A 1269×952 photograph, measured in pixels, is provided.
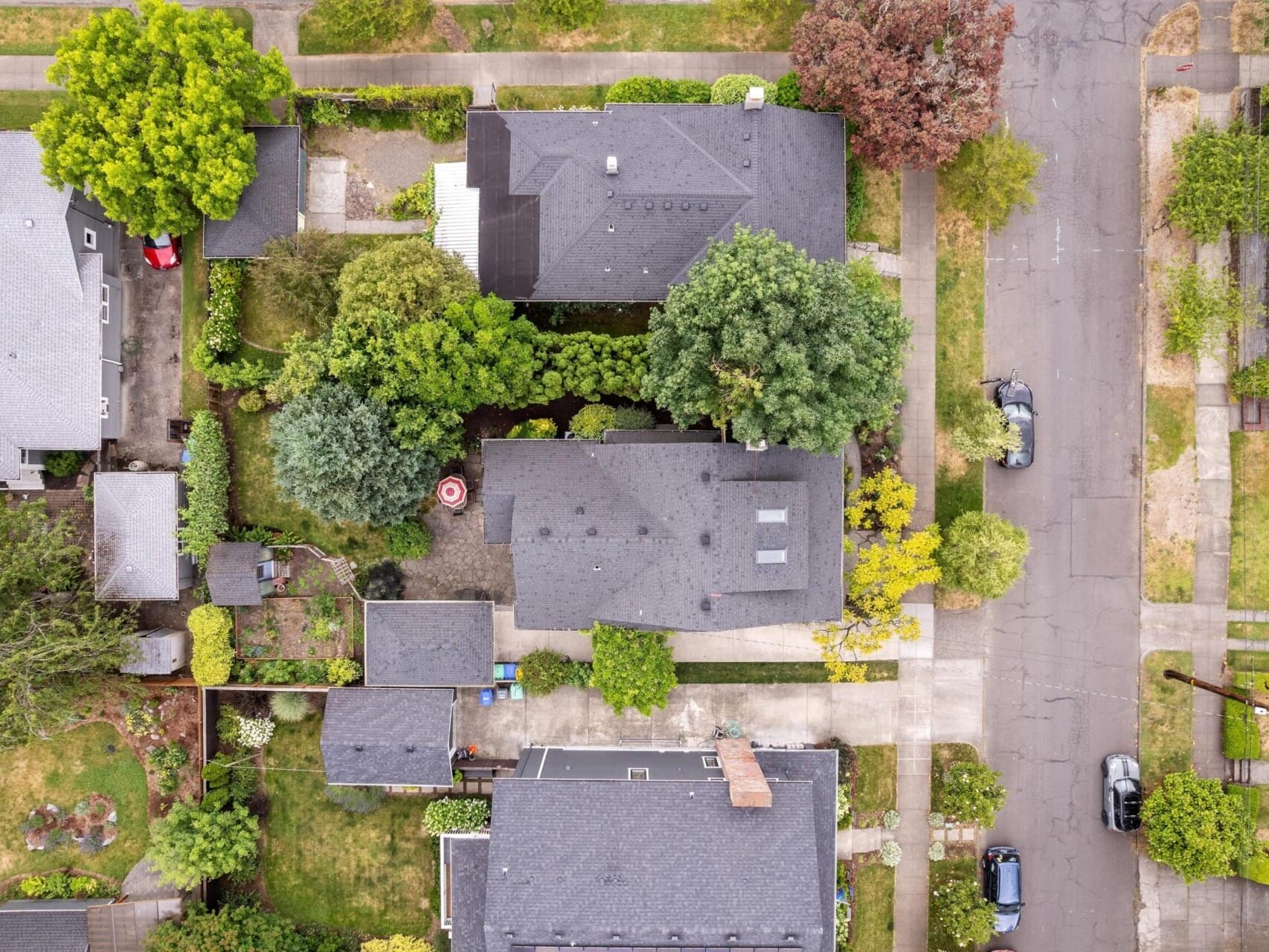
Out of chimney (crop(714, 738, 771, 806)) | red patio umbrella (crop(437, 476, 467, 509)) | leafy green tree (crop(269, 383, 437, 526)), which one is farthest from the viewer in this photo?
red patio umbrella (crop(437, 476, 467, 509))

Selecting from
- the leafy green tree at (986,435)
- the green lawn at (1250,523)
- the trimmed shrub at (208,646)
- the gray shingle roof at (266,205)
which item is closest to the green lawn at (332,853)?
the trimmed shrub at (208,646)

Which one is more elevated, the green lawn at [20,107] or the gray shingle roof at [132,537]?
the green lawn at [20,107]

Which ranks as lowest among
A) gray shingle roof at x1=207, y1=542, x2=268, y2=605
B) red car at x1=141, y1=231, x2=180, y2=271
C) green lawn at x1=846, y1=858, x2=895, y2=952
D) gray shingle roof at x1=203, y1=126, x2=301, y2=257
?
green lawn at x1=846, y1=858, x2=895, y2=952

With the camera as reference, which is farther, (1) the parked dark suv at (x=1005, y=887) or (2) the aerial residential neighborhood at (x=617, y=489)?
(1) the parked dark suv at (x=1005, y=887)

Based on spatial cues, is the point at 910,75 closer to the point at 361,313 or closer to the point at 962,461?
the point at 962,461

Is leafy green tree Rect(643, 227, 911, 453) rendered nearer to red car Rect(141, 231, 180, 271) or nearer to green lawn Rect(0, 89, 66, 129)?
red car Rect(141, 231, 180, 271)

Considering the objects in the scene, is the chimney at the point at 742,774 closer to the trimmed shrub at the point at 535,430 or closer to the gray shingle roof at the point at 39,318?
the trimmed shrub at the point at 535,430

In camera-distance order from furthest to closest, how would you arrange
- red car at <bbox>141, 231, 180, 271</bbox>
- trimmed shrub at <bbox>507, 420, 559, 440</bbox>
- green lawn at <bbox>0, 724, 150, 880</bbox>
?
green lawn at <bbox>0, 724, 150, 880</bbox> → red car at <bbox>141, 231, 180, 271</bbox> → trimmed shrub at <bbox>507, 420, 559, 440</bbox>

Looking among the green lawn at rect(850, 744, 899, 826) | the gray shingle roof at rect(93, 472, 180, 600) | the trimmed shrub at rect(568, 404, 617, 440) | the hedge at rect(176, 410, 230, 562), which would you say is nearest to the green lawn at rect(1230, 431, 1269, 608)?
the green lawn at rect(850, 744, 899, 826)
